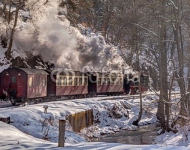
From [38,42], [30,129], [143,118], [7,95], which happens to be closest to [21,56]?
[38,42]

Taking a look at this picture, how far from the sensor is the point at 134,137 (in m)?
22.5

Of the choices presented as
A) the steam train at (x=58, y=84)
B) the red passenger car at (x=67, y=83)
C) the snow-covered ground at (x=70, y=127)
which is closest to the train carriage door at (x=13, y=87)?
the steam train at (x=58, y=84)

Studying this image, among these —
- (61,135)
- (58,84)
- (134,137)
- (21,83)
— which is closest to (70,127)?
(134,137)

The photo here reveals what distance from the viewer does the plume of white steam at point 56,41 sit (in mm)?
36125

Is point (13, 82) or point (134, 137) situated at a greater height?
point (13, 82)

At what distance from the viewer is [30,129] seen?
638 inches

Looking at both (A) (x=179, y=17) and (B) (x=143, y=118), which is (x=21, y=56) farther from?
(A) (x=179, y=17)

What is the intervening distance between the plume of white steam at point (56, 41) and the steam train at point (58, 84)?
1866 millimetres

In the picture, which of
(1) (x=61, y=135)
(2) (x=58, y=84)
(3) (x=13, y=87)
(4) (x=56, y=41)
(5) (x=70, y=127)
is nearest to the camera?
(1) (x=61, y=135)

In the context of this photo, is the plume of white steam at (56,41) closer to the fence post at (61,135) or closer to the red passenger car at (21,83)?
the red passenger car at (21,83)

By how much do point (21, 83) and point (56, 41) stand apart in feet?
39.0

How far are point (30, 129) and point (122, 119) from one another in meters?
14.4

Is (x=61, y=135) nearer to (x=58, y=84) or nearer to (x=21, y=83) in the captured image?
(x=21, y=83)

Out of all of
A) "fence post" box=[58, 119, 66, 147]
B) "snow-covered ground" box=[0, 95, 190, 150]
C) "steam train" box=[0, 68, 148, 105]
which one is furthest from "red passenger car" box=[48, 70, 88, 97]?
"fence post" box=[58, 119, 66, 147]
